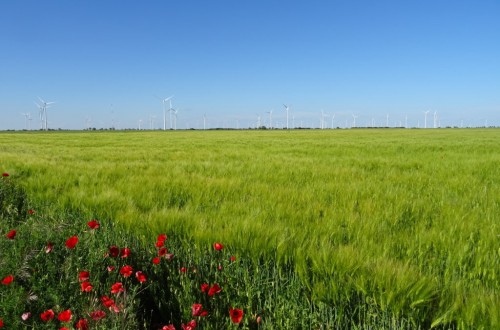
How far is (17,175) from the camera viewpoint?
235 inches

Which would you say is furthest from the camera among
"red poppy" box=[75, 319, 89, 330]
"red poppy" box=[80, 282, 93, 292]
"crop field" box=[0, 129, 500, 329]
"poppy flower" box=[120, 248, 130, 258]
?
"poppy flower" box=[120, 248, 130, 258]

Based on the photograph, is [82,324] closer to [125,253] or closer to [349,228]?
[125,253]

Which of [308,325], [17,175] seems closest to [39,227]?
[308,325]

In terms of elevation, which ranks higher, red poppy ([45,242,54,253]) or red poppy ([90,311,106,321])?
red poppy ([45,242,54,253])

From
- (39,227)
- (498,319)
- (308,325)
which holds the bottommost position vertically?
(308,325)

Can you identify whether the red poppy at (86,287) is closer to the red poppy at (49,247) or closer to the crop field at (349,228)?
the red poppy at (49,247)

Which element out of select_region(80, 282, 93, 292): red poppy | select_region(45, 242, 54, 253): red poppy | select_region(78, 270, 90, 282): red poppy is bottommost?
select_region(80, 282, 93, 292): red poppy

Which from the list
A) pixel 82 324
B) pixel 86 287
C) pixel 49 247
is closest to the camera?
pixel 82 324

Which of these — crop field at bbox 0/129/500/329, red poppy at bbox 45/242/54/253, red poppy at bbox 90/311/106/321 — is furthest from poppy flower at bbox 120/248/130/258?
crop field at bbox 0/129/500/329

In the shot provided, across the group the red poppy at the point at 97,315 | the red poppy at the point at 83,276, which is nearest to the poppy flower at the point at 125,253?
the red poppy at the point at 83,276

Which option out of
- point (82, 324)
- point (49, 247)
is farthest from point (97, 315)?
point (49, 247)

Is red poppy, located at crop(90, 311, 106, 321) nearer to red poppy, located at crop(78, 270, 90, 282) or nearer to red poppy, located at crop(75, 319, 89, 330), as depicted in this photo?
red poppy, located at crop(75, 319, 89, 330)

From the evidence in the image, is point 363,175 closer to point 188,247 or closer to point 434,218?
point 434,218

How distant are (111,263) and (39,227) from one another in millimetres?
840
